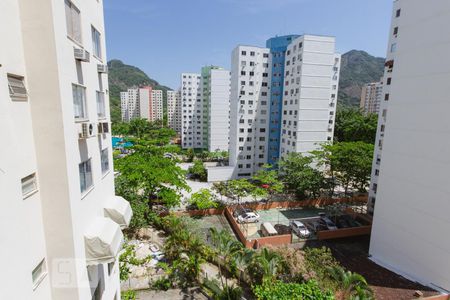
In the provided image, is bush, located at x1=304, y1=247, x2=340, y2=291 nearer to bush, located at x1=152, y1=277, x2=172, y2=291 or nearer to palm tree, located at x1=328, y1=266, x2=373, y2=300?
palm tree, located at x1=328, y1=266, x2=373, y2=300

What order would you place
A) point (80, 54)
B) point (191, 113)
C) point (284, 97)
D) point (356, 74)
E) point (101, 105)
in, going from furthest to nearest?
point (356, 74), point (191, 113), point (284, 97), point (101, 105), point (80, 54)

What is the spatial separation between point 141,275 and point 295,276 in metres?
9.14

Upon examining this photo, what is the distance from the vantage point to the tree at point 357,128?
121 ft

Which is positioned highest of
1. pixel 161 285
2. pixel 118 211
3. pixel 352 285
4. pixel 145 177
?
pixel 118 211

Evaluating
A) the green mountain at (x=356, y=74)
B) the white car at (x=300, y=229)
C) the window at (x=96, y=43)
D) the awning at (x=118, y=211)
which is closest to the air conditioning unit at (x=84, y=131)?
the window at (x=96, y=43)

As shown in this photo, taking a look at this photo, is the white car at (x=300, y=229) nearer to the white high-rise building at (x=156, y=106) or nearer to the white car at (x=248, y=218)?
the white car at (x=248, y=218)

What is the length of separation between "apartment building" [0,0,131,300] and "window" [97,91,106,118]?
74 centimetres

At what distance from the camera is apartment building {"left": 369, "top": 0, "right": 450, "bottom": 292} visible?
11742 mm

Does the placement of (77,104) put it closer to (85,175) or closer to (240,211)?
(85,175)

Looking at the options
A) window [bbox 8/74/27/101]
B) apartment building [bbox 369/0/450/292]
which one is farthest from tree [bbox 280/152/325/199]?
window [bbox 8/74/27/101]

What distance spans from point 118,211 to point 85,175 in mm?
1929

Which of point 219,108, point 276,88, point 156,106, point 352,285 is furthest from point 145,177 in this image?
point 156,106

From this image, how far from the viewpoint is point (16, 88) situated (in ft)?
12.9

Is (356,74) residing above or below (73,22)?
above
